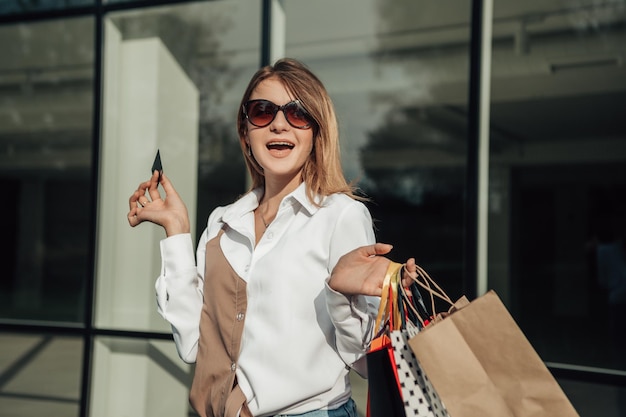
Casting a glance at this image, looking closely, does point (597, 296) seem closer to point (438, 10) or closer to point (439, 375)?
point (438, 10)

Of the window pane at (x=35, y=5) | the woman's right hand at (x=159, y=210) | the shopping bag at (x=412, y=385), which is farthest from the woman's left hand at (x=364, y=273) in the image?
the window pane at (x=35, y=5)

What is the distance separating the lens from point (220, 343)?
5.57ft

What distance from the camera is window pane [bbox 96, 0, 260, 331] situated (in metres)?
4.58

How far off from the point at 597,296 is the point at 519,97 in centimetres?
366

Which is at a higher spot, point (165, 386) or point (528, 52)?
point (528, 52)

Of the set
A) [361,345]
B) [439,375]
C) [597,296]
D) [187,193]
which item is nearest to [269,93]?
[361,345]

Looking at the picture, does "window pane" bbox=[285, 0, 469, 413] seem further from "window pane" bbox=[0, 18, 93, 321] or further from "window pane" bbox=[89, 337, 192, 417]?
"window pane" bbox=[0, 18, 93, 321]

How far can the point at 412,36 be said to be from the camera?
4.83 m

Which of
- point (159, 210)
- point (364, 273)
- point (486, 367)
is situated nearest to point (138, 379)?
point (159, 210)

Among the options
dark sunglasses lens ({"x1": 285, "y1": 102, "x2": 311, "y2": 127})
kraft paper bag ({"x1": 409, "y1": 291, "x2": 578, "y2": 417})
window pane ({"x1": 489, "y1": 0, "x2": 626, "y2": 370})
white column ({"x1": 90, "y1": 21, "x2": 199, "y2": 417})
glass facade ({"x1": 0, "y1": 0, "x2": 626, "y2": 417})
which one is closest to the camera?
kraft paper bag ({"x1": 409, "y1": 291, "x2": 578, "y2": 417})

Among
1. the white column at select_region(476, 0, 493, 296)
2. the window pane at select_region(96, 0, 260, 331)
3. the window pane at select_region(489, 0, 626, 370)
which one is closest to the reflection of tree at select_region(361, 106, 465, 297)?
the window pane at select_region(489, 0, 626, 370)

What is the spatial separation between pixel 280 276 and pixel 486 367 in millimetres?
538

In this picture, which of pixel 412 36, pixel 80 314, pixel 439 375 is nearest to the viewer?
pixel 439 375

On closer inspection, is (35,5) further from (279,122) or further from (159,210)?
(279,122)
